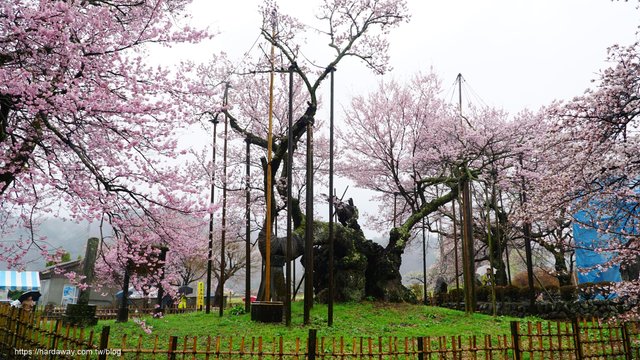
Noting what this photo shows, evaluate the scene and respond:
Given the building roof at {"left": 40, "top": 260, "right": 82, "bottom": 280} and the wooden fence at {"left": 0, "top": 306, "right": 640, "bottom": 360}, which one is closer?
the wooden fence at {"left": 0, "top": 306, "right": 640, "bottom": 360}

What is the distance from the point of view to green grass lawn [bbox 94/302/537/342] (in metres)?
11.6

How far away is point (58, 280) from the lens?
130 ft

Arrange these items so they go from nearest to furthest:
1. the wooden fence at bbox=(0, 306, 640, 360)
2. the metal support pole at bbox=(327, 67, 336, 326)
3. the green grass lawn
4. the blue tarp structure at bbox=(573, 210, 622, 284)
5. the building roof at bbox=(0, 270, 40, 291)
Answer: the wooden fence at bbox=(0, 306, 640, 360) → the green grass lawn → the metal support pole at bbox=(327, 67, 336, 326) → the blue tarp structure at bbox=(573, 210, 622, 284) → the building roof at bbox=(0, 270, 40, 291)

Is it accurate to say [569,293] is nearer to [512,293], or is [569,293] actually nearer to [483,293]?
[512,293]

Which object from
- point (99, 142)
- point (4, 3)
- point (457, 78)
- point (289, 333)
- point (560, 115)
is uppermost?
point (457, 78)

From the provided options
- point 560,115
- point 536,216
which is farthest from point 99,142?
point 536,216

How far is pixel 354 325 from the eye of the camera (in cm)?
1303

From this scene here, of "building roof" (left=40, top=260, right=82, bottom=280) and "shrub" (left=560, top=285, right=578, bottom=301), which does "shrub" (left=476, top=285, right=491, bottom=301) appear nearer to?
"shrub" (left=560, top=285, right=578, bottom=301)

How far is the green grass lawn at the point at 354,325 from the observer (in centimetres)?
1165

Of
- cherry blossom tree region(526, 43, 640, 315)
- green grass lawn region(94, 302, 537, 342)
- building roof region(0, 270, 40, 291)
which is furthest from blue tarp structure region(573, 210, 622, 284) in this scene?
building roof region(0, 270, 40, 291)

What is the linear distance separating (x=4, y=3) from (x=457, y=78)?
2102cm

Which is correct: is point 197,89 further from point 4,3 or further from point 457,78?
point 457,78

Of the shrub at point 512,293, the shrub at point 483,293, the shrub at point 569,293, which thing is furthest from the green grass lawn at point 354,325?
the shrub at point 483,293

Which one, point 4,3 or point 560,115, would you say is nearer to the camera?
point 4,3
